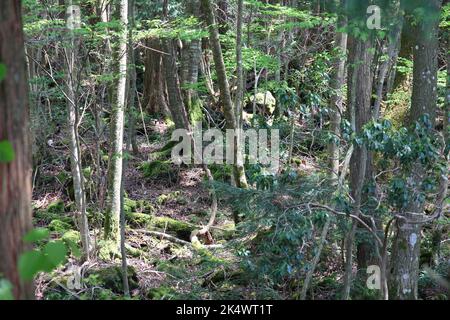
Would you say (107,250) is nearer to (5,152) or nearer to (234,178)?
(234,178)

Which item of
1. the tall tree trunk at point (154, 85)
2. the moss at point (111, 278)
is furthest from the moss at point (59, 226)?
the tall tree trunk at point (154, 85)

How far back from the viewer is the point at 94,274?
25.8 ft

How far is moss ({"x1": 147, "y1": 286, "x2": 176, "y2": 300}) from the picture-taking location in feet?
22.1

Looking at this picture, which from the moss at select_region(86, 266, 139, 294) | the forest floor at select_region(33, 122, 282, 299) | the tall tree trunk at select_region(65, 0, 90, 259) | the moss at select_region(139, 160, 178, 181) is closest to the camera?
the forest floor at select_region(33, 122, 282, 299)

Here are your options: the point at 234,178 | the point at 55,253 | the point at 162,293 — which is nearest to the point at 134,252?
the point at 234,178

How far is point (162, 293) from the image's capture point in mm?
7211

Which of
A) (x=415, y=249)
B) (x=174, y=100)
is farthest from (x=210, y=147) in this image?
(x=415, y=249)

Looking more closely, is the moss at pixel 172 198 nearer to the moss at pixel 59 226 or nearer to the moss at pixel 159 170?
the moss at pixel 159 170

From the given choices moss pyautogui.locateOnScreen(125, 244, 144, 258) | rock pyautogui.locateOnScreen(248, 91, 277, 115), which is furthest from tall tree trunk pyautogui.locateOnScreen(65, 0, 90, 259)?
rock pyautogui.locateOnScreen(248, 91, 277, 115)

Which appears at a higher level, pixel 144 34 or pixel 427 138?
pixel 144 34

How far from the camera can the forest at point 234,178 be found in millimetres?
4762

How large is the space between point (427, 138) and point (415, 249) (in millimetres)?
1606

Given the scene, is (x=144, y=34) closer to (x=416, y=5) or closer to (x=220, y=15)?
(x=416, y=5)

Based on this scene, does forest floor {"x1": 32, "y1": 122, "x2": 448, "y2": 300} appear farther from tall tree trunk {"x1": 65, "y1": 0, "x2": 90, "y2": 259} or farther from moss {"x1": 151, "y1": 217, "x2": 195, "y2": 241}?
tall tree trunk {"x1": 65, "y1": 0, "x2": 90, "y2": 259}
